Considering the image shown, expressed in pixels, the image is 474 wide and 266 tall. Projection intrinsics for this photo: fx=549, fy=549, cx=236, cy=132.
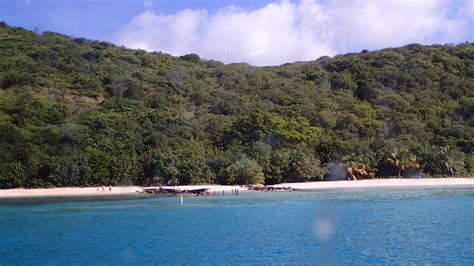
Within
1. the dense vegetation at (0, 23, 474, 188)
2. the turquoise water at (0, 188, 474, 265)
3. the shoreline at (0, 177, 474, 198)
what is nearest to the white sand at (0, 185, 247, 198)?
the shoreline at (0, 177, 474, 198)

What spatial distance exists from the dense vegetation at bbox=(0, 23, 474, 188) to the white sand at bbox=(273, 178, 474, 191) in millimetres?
2743

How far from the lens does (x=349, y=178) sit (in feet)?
172

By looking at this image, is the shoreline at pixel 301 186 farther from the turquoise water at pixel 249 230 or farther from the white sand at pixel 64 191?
the turquoise water at pixel 249 230

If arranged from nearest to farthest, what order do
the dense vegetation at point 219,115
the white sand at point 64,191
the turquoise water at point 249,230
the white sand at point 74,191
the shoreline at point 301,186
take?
the turquoise water at point 249,230 < the shoreline at point 301,186 < the white sand at point 74,191 < the white sand at point 64,191 < the dense vegetation at point 219,115

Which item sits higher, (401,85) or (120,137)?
(401,85)

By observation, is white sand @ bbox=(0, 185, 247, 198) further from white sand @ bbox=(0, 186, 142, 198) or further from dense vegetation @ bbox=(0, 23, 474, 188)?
dense vegetation @ bbox=(0, 23, 474, 188)

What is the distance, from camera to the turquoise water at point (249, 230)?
62.6ft

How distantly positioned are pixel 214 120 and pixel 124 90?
19.4m

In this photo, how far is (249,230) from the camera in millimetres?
25156

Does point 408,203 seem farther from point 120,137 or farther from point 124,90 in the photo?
point 124,90

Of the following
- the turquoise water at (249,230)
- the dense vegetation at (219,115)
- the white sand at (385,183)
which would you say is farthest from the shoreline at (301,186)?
the turquoise water at (249,230)

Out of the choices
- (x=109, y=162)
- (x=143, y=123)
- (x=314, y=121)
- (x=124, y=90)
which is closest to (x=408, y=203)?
(x=109, y=162)

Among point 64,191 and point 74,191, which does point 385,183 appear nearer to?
point 74,191

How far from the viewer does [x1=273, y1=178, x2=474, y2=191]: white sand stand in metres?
48.0
